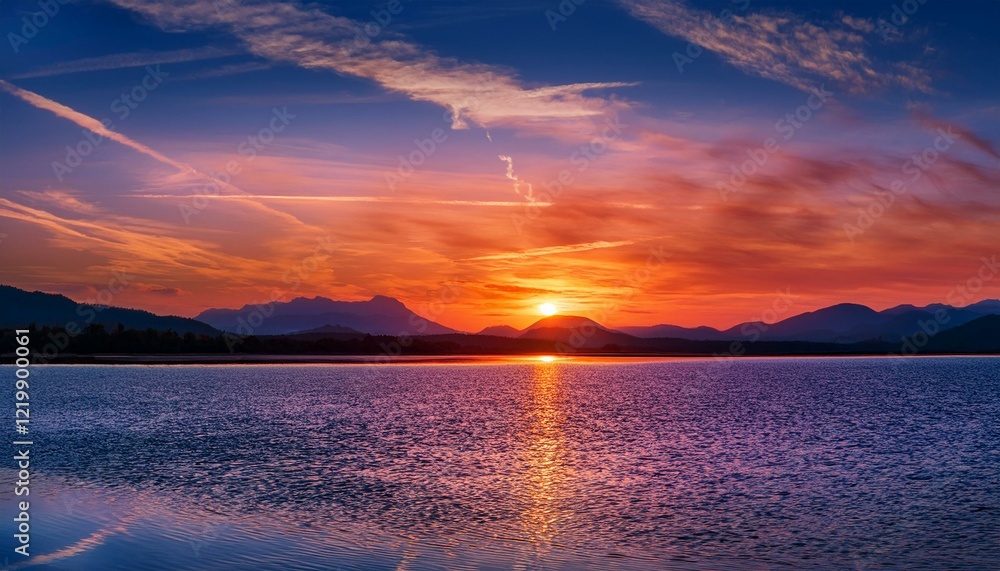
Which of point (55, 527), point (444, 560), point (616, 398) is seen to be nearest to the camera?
point (444, 560)

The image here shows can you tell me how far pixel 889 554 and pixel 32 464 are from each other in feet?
138

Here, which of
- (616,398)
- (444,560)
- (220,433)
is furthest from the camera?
(616,398)

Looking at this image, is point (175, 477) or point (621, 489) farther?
point (175, 477)

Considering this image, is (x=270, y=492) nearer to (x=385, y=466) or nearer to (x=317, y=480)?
(x=317, y=480)

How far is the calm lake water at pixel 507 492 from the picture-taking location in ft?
82.5

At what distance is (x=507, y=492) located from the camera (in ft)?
118

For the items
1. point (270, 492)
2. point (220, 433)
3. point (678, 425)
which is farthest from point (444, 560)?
point (678, 425)

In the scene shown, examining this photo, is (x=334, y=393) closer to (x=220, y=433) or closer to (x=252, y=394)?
(x=252, y=394)

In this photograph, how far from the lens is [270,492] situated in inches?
1398

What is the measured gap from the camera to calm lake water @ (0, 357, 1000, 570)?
2514 cm

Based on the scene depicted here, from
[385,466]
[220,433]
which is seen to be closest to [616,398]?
[220,433]

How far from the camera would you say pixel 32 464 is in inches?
1663

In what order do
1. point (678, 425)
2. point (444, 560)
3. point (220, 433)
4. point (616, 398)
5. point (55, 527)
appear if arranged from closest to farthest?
point (444, 560)
point (55, 527)
point (220, 433)
point (678, 425)
point (616, 398)

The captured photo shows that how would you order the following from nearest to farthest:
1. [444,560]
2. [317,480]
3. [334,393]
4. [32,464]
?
[444,560] < [317,480] < [32,464] < [334,393]
